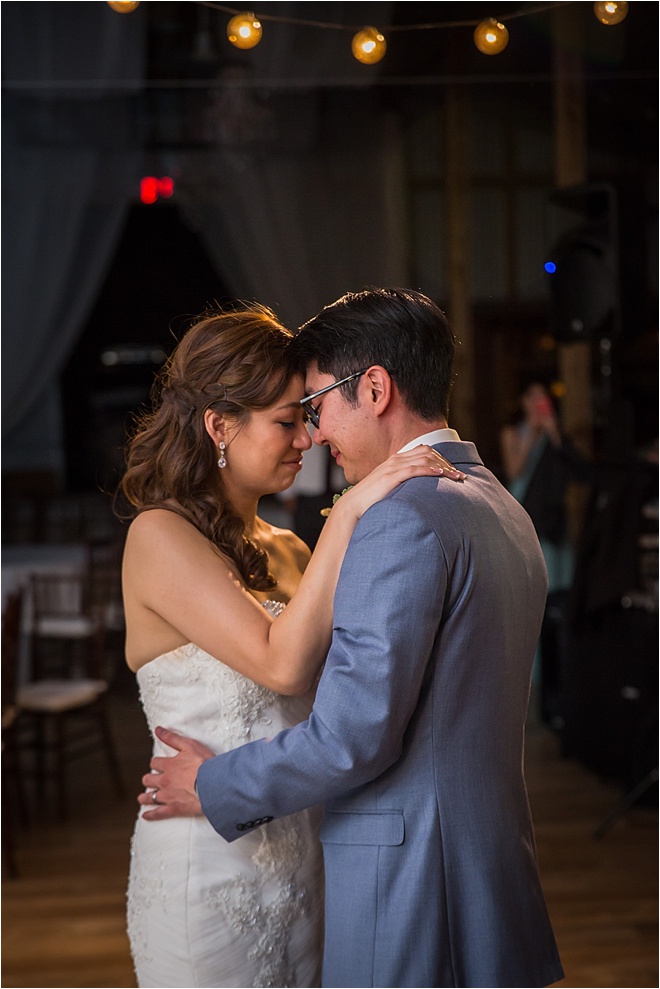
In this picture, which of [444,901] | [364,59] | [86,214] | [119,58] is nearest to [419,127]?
[119,58]

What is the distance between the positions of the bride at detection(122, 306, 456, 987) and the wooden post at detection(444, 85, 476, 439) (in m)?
3.67

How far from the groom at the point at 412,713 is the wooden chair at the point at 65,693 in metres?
3.20

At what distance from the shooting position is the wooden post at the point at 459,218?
559 cm

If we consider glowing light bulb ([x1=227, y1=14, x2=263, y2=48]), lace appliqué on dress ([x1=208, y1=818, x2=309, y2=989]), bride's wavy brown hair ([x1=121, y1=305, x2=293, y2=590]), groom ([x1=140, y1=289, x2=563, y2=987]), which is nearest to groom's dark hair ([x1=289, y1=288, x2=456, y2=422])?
groom ([x1=140, y1=289, x2=563, y2=987])

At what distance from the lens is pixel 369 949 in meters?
1.48

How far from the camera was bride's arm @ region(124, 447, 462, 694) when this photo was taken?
156cm

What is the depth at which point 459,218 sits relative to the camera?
6.04 metres

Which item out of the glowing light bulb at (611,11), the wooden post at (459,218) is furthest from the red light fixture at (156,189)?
the glowing light bulb at (611,11)

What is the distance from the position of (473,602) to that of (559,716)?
12.6 feet

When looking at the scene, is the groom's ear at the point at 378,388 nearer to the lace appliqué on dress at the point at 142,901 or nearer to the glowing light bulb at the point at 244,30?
the lace appliqué on dress at the point at 142,901

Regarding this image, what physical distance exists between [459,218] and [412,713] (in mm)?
4997

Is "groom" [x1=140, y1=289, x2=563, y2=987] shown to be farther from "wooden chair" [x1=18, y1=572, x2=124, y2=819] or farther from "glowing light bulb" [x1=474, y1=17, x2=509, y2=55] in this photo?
"wooden chair" [x1=18, y1=572, x2=124, y2=819]

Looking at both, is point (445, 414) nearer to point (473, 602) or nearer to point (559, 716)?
point (473, 602)

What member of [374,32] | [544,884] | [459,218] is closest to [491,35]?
[374,32]
